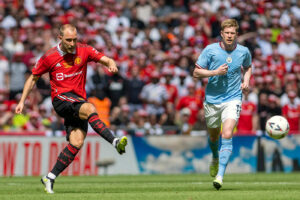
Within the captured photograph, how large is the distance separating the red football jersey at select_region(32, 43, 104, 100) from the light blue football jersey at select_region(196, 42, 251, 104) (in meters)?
1.96

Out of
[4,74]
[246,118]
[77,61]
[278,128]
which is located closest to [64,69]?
[77,61]

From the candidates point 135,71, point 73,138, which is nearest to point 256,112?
point 135,71

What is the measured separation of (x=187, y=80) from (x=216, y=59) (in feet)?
29.7

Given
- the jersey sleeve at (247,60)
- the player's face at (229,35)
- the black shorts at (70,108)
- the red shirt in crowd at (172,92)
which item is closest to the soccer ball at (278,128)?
the jersey sleeve at (247,60)

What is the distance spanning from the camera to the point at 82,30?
71.2 ft

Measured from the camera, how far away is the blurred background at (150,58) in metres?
18.8

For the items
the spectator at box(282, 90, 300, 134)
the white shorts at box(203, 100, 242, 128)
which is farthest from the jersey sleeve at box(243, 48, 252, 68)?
the spectator at box(282, 90, 300, 134)

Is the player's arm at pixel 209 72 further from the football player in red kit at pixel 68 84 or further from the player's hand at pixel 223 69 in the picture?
the football player in red kit at pixel 68 84

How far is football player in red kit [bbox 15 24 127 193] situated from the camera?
1021 cm

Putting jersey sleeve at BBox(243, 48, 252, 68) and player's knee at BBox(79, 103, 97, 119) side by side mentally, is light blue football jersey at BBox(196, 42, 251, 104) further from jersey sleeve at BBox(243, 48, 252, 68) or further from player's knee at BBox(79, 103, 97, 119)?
player's knee at BBox(79, 103, 97, 119)

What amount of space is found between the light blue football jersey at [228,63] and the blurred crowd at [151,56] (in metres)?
6.61

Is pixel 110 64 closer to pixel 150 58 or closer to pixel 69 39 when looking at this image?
pixel 69 39

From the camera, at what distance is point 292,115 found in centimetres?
1888

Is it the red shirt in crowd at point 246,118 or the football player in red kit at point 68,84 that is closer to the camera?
the football player in red kit at point 68,84
